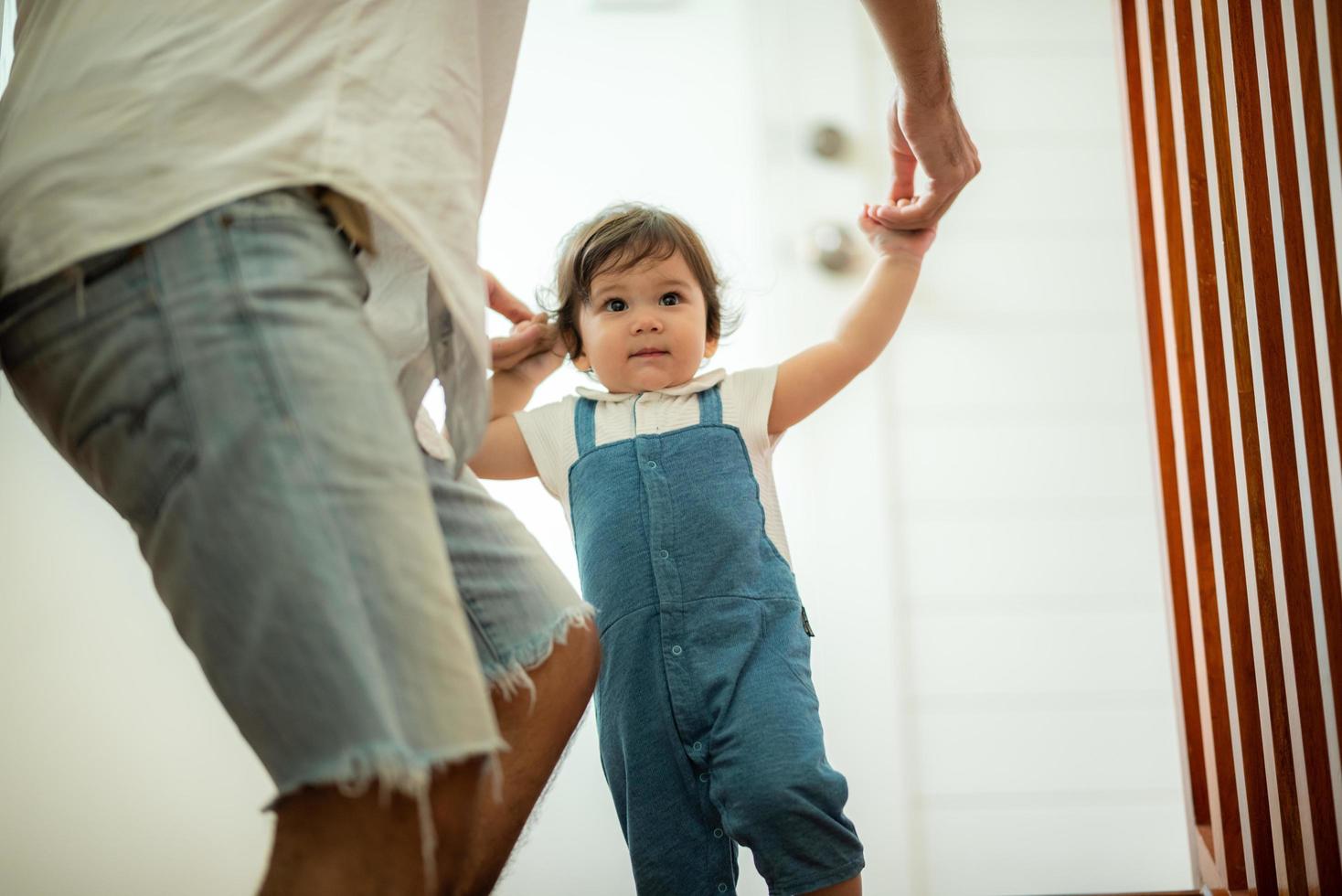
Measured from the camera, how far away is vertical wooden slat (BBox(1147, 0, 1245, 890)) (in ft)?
4.85

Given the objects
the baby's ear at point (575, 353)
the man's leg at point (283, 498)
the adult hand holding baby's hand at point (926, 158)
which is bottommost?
the man's leg at point (283, 498)

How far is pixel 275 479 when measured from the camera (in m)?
0.63

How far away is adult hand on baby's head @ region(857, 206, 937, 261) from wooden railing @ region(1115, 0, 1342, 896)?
0.32 metres

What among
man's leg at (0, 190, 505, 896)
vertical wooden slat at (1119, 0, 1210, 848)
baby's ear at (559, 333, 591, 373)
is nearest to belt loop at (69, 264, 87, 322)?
man's leg at (0, 190, 505, 896)

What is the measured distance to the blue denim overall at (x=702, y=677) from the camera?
1.19 m

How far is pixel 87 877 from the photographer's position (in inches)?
62.8

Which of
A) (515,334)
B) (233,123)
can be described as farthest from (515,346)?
(233,123)

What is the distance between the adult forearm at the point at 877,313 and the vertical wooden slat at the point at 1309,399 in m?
0.40

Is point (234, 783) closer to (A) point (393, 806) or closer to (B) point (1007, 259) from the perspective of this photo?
(A) point (393, 806)

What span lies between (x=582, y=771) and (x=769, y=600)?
50 cm

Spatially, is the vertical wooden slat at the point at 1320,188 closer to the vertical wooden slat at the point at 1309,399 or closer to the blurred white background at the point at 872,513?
the vertical wooden slat at the point at 1309,399

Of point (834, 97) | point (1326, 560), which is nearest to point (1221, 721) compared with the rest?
point (1326, 560)

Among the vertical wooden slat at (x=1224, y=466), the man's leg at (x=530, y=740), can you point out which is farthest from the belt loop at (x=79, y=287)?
the vertical wooden slat at (x=1224, y=466)

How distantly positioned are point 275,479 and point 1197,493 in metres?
1.25
